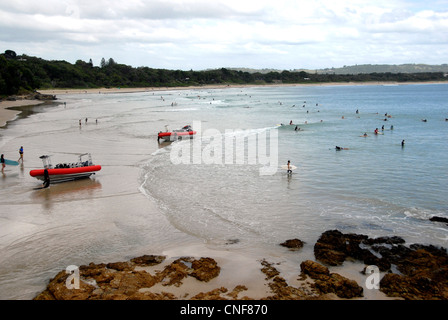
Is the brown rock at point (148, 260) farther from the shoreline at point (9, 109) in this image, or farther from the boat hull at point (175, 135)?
the shoreline at point (9, 109)

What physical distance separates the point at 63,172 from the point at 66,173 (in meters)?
0.22

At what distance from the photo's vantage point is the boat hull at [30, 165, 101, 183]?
2211cm

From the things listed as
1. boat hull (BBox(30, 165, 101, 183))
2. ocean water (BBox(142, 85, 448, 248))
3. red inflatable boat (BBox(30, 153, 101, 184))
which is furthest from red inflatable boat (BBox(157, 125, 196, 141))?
boat hull (BBox(30, 165, 101, 183))

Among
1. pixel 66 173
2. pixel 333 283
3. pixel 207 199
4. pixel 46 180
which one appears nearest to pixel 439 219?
pixel 333 283

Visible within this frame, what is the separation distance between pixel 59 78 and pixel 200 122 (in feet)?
377

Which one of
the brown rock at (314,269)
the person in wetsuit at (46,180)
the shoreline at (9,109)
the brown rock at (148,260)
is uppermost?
the shoreline at (9,109)

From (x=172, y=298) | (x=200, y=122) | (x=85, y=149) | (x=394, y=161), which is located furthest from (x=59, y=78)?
Result: (x=172, y=298)

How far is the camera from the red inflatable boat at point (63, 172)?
2205cm

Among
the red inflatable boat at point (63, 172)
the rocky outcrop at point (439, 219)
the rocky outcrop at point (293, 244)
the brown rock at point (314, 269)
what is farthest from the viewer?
the red inflatable boat at point (63, 172)

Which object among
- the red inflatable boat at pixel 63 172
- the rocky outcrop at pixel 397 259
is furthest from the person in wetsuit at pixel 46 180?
the rocky outcrop at pixel 397 259

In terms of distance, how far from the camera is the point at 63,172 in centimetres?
2300

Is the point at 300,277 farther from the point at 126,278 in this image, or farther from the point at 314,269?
the point at 126,278

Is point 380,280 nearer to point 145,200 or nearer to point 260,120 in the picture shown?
point 145,200

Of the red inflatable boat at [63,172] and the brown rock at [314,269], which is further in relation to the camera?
the red inflatable boat at [63,172]
